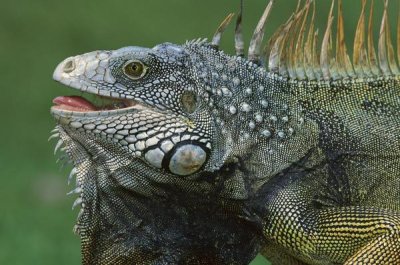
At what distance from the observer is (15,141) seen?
14586 mm

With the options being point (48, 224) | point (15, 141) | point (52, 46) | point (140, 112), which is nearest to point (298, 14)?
point (140, 112)

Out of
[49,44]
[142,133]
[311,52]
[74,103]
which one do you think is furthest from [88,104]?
[49,44]

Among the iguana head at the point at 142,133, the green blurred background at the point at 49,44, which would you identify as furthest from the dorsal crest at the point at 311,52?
the green blurred background at the point at 49,44

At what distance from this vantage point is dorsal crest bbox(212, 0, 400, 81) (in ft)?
17.7

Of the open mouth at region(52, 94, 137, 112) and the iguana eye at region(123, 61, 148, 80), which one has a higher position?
the iguana eye at region(123, 61, 148, 80)

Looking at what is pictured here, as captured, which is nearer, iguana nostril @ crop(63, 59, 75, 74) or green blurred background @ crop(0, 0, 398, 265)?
iguana nostril @ crop(63, 59, 75, 74)

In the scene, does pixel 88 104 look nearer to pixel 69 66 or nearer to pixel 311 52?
pixel 69 66

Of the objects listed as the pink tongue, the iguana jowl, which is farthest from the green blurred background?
the pink tongue

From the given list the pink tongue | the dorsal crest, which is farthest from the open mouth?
the dorsal crest

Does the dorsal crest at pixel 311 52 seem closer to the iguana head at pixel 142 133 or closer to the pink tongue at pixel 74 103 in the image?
the iguana head at pixel 142 133

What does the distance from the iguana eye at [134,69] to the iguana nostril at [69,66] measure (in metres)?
0.26

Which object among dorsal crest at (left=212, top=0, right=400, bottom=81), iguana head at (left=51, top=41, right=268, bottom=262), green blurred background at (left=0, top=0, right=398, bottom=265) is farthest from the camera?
green blurred background at (left=0, top=0, right=398, bottom=265)

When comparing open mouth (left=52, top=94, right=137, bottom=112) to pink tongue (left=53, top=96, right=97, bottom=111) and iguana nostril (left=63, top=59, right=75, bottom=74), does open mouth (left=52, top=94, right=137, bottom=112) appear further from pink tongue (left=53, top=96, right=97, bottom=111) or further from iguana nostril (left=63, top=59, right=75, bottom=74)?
iguana nostril (left=63, top=59, right=75, bottom=74)

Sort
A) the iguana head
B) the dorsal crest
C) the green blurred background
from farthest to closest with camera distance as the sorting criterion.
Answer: the green blurred background → the dorsal crest → the iguana head
